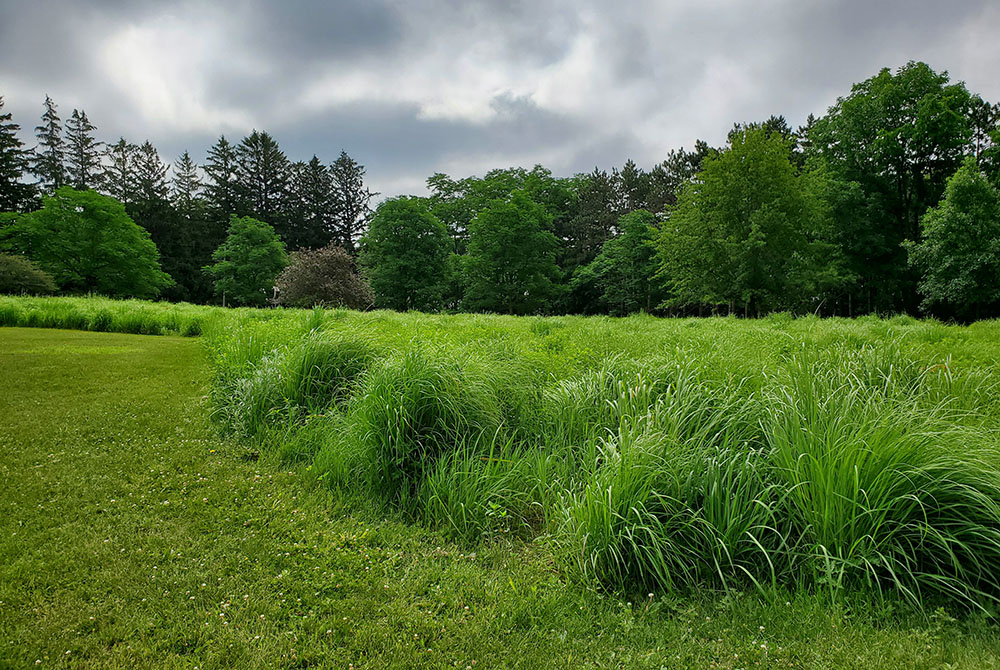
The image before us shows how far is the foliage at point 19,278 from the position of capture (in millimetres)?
19016

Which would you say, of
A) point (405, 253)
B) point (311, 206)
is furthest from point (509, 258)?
point (311, 206)

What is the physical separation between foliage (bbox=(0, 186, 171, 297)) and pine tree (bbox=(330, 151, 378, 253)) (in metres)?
20.1

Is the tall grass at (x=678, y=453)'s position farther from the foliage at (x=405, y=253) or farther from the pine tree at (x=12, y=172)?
the pine tree at (x=12, y=172)

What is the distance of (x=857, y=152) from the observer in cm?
2378

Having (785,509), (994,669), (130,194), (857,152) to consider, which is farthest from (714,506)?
(130,194)

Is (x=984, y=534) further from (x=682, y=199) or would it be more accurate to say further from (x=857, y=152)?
(x=857, y=152)

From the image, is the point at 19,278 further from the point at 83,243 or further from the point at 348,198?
the point at 348,198

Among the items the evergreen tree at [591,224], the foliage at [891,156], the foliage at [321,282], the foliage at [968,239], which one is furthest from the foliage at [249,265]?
the foliage at [968,239]

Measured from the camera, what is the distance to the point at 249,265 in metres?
32.0

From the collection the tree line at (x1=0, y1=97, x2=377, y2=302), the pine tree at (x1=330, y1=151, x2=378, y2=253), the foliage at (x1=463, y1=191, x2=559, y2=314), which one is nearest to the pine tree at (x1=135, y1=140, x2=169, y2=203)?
the tree line at (x1=0, y1=97, x2=377, y2=302)

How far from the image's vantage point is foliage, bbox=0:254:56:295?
62.4 ft

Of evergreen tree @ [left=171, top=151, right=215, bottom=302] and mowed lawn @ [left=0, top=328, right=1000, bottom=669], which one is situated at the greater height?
evergreen tree @ [left=171, top=151, right=215, bottom=302]

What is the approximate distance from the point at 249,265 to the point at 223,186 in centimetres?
1717

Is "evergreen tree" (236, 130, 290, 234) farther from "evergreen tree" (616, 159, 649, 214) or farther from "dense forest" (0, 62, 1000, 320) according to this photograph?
"evergreen tree" (616, 159, 649, 214)
